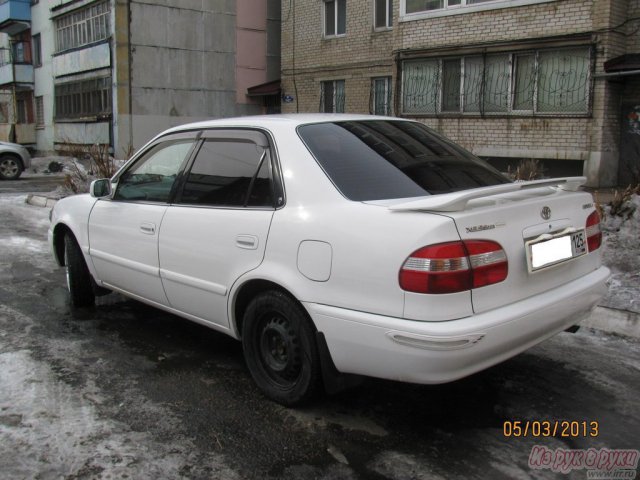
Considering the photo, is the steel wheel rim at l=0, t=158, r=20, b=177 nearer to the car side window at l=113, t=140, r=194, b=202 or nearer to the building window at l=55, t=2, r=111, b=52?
the building window at l=55, t=2, r=111, b=52

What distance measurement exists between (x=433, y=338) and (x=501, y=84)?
40.5 feet

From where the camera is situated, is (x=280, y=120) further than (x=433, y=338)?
Yes

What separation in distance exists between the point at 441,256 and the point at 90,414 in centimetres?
205

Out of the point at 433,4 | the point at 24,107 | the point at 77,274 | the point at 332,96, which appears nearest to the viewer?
the point at 77,274

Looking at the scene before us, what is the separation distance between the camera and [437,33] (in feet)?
48.1

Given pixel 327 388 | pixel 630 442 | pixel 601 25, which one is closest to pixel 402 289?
pixel 327 388

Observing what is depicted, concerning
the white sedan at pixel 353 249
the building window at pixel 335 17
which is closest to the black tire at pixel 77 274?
the white sedan at pixel 353 249

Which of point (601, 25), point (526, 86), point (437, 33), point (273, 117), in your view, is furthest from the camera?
point (437, 33)

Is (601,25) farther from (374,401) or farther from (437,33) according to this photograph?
(374,401)

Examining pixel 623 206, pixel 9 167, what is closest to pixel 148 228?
pixel 623 206

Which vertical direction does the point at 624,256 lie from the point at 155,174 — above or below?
below

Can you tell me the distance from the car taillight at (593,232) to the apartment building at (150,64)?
20.3 m

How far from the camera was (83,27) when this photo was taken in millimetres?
24328

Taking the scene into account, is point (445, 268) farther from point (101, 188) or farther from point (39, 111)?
point (39, 111)
